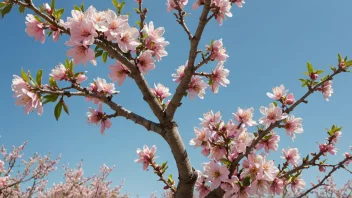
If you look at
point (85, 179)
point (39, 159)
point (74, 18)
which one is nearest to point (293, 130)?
point (74, 18)

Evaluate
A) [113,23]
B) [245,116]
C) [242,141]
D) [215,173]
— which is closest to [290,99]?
[245,116]

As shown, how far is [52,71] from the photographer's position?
8.54 feet

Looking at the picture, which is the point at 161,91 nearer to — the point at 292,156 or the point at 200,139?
the point at 200,139

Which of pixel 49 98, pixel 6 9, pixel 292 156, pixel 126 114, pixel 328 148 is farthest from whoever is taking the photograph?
pixel 328 148

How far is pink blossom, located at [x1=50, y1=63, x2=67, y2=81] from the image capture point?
260 centimetres

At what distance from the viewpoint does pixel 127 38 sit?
7.68 ft

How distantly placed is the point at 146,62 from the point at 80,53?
24.0 inches

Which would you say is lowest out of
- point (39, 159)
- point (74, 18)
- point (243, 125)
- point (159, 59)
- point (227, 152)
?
point (227, 152)

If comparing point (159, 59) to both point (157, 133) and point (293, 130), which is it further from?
point (293, 130)

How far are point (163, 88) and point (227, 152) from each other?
96cm

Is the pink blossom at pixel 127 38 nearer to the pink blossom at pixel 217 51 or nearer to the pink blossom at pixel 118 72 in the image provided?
the pink blossom at pixel 118 72

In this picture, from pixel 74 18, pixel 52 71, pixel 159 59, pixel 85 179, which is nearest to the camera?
pixel 74 18

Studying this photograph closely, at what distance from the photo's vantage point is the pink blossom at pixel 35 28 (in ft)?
7.94

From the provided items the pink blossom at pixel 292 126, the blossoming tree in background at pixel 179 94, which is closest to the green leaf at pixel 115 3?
the blossoming tree in background at pixel 179 94
